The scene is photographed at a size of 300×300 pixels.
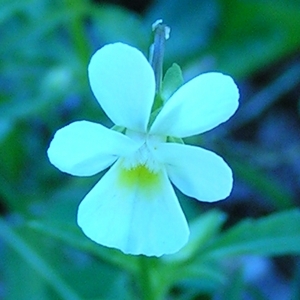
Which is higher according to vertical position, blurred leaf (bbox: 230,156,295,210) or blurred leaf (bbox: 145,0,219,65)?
blurred leaf (bbox: 145,0,219,65)

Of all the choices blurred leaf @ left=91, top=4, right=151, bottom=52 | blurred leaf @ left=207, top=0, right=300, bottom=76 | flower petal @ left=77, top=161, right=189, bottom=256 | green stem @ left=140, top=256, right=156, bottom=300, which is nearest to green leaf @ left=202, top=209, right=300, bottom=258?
green stem @ left=140, top=256, right=156, bottom=300

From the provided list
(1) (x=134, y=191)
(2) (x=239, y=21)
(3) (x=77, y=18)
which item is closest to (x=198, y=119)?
(1) (x=134, y=191)

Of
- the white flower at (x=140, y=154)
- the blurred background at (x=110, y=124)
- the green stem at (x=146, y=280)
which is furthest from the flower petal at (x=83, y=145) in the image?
the blurred background at (x=110, y=124)

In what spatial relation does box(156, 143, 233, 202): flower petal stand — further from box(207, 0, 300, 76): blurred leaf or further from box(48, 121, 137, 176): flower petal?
box(207, 0, 300, 76): blurred leaf

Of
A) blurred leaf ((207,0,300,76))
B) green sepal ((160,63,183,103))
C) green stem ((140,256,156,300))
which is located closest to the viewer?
green sepal ((160,63,183,103))

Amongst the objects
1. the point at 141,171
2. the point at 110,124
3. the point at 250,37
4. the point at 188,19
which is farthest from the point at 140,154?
the point at 188,19

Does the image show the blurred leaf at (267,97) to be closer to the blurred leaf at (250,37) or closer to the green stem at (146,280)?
the blurred leaf at (250,37)

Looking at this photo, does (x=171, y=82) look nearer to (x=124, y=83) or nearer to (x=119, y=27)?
(x=124, y=83)
